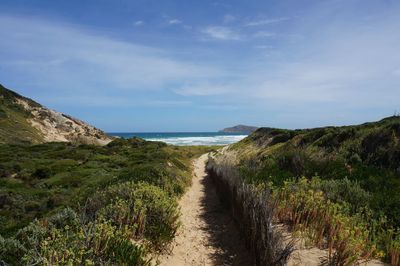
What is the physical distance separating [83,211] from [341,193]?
26.0 ft

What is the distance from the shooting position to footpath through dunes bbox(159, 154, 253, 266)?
8797 millimetres

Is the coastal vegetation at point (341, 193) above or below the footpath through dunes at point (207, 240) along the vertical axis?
above

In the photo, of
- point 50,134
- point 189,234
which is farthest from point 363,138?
point 50,134

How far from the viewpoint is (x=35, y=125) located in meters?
62.2

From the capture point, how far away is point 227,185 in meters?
14.8

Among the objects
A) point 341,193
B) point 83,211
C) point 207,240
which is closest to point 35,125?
point 207,240

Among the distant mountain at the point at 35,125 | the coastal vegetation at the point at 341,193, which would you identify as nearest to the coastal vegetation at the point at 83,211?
the coastal vegetation at the point at 341,193

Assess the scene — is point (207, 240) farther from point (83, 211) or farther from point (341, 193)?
point (341, 193)

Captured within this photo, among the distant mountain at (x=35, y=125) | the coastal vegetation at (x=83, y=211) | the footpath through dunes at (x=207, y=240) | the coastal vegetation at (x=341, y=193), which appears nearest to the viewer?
the coastal vegetation at (x=83, y=211)

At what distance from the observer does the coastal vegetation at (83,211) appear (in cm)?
614

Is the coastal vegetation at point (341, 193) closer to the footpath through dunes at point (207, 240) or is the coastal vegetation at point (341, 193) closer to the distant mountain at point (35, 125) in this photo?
the footpath through dunes at point (207, 240)

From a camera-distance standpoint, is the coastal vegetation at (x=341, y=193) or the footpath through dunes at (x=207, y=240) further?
the footpath through dunes at (x=207, y=240)

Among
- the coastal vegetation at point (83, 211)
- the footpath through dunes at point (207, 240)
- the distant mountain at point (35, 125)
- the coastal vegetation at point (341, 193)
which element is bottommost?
the footpath through dunes at point (207, 240)

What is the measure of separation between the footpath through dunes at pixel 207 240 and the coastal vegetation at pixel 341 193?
3.15ft
